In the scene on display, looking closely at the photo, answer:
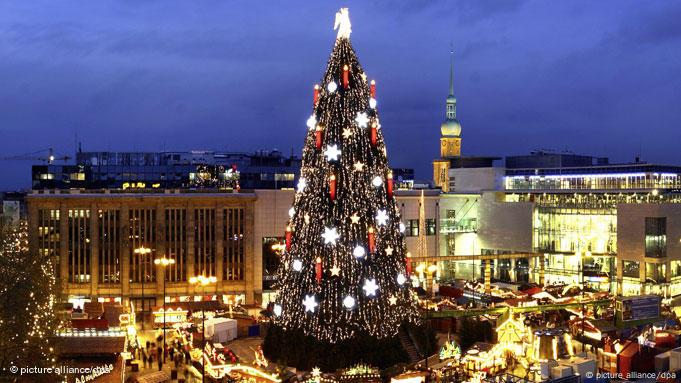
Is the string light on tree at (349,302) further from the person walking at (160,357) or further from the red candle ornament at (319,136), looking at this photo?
the person walking at (160,357)

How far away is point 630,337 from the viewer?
135 ft

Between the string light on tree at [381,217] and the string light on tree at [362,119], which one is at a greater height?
the string light on tree at [362,119]

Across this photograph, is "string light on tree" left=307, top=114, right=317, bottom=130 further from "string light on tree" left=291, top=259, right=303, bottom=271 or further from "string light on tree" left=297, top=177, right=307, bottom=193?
"string light on tree" left=291, top=259, right=303, bottom=271

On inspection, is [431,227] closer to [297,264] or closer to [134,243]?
[134,243]

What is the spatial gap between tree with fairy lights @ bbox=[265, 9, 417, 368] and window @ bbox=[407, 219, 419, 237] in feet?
131

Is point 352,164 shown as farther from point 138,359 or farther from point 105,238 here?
point 105,238

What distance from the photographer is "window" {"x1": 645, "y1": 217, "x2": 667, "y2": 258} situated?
6681cm

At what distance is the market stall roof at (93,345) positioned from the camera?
143 ft

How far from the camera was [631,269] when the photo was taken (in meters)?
69.4

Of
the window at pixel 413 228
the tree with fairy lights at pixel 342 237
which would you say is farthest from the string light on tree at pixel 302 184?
the window at pixel 413 228

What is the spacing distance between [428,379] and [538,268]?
4514cm

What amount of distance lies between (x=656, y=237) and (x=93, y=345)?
168ft

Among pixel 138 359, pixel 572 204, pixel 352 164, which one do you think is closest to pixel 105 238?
pixel 138 359

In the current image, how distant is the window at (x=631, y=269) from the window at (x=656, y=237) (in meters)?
1.88
